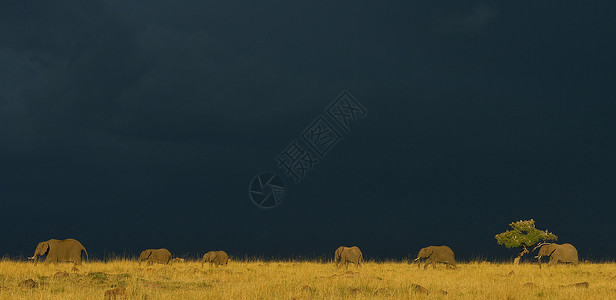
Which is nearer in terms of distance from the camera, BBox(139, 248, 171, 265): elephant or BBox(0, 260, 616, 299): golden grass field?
BBox(0, 260, 616, 299): golden grass field

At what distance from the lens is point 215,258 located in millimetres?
29672

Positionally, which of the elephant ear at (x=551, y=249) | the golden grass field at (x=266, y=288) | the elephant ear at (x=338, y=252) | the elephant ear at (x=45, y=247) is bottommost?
the golden grass field at (x=266, y=288)

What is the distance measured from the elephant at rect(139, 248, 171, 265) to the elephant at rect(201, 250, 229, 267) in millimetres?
2882

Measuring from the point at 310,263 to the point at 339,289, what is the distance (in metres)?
16.1

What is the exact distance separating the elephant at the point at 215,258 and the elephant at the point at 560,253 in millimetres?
17525

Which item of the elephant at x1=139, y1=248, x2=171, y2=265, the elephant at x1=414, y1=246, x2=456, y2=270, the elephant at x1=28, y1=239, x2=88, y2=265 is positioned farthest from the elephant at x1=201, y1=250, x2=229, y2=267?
the elephant at x1=414, y1=246, x2=456, y2=270

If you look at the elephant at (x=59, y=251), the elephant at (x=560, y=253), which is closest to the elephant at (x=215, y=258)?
the elephant at (x=59, y=251)

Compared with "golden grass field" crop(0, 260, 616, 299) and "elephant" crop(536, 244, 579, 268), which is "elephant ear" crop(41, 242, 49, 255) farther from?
"elephant" crop(536, 244, 579, 268)

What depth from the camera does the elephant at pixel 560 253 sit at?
3222 centimetres

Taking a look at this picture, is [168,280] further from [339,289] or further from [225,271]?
[339,289]

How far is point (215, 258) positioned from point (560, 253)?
751 inches

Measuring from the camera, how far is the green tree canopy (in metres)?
38.4

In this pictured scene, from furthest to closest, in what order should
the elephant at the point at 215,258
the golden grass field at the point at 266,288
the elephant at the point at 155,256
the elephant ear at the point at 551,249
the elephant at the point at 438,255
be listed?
the elephant ear at the point at 551,249 → the elephant at the point at 155,256 → the elephant at the point at 438,255 → the elephant at the point at 215,258 → the golden grass field at the point at 266,288

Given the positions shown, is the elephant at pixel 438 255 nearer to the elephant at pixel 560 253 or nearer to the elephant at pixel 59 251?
the elephant at pixel 560 253
